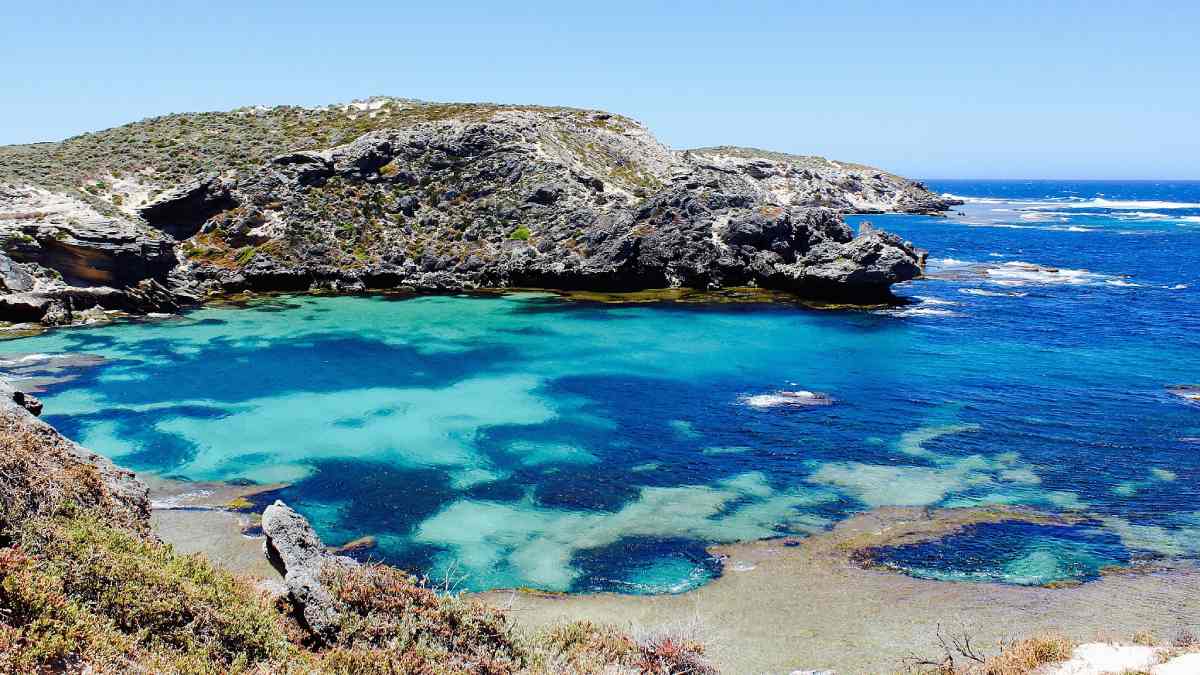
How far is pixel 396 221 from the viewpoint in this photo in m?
76.2

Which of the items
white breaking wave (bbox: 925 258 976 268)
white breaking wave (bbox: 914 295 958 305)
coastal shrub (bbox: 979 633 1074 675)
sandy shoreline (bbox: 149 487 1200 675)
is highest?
white breaking wave (bbox: 925 258 976 268)

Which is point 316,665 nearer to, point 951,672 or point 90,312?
point 951,672

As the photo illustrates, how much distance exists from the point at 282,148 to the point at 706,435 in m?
69.2

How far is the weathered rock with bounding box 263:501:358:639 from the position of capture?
12.4 metres

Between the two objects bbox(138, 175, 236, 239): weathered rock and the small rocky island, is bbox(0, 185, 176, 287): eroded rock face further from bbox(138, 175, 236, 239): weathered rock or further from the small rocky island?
bbox(138, 175, 236, 239): weathered rock

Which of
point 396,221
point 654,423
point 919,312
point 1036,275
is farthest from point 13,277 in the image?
point 1036,275

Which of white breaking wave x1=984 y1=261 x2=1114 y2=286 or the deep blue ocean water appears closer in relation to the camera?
the deep blue ocean water

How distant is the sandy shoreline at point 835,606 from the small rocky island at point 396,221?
44.5 meters

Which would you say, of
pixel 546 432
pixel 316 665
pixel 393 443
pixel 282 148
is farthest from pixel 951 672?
pixel 282 148

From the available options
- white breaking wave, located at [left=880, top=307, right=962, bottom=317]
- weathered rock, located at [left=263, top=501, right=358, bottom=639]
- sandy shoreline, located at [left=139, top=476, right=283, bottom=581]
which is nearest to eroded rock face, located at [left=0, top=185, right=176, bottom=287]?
sandy shoreline, located at [left=139, top=476, right=283, bottom=581]

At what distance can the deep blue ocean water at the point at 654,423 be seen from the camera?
76.8 feet

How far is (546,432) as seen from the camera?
3341cm

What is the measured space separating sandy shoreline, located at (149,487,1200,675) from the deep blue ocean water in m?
0.93

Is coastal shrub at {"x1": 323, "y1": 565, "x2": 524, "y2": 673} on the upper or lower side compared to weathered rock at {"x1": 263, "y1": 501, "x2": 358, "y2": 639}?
lower
